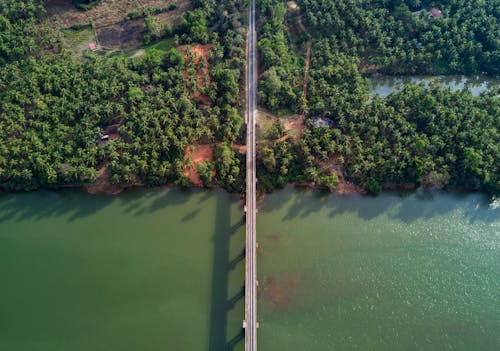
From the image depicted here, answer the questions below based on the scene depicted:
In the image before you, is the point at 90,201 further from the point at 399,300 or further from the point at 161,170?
the point at 399,300

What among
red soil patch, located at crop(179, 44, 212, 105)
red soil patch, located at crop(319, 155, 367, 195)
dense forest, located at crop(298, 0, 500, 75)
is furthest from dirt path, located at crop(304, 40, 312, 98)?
red soil patch, located at crop(179, 44, 212, 105)

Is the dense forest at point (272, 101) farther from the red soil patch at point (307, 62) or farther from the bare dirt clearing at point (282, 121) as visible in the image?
the bare dirt clearing at point (282, 121)

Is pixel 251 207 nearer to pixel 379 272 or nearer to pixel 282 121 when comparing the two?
pixel 282 121

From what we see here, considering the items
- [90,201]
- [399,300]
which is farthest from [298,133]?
[90,201]

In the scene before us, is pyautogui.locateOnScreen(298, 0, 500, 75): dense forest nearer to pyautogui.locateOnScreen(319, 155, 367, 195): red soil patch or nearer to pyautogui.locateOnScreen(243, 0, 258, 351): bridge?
pyautogui.locateOnScreen(243, 0, 258, 351): bridge

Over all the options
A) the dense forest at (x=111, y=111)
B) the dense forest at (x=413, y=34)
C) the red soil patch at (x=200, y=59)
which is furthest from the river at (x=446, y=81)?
the red soil patch at (x=200, y=59)

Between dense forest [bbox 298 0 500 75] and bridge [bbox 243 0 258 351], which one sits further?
A: dense forest [bbox 298 0 500 75]
